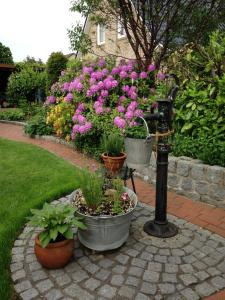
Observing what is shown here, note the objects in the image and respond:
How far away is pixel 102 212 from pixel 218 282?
1.20 m

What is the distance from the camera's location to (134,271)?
2.86 meters

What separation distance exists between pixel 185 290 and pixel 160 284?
0.21 meters

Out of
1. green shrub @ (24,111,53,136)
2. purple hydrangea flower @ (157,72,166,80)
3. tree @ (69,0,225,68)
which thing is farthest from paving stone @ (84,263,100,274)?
green shrub @ (24,111,53,136)

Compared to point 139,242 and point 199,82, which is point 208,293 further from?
point 199,82

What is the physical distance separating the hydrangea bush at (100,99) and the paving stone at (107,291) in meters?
3.55

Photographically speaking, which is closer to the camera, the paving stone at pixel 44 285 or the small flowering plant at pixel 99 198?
the paving stone at pixel 44 285

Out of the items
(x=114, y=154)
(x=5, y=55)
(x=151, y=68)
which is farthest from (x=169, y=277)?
(x=5, y=55)

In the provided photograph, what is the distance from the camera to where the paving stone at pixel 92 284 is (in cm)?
266

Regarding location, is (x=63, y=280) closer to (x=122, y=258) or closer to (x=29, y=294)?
(x=29, y=294)

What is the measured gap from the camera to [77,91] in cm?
761

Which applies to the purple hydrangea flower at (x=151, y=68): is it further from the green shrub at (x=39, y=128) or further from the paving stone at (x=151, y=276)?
the paving stone at (x=151, y=276)

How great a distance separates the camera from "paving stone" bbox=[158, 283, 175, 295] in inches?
103

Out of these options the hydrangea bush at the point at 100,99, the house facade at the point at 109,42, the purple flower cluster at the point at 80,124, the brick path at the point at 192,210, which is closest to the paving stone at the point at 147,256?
the brick path at the point at 192,210

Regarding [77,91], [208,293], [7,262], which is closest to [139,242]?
[208,293]
